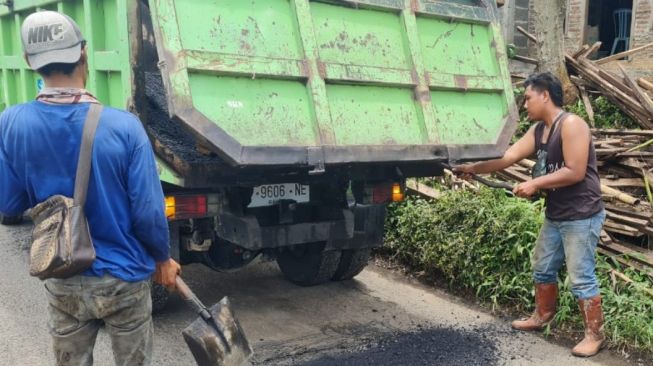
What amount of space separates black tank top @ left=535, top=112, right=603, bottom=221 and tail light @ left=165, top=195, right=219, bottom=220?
2179 millimetres

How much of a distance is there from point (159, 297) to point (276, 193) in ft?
3.69

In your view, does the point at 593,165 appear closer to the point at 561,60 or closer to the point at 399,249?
the point at 399,249

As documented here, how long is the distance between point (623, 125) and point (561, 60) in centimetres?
118

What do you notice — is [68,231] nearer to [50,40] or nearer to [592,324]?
[50,40]

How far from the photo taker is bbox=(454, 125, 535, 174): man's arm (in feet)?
14.3

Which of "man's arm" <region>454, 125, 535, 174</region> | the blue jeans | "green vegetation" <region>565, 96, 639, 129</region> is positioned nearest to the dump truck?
"man's arm" <region>454, 125, 535, 174</region>

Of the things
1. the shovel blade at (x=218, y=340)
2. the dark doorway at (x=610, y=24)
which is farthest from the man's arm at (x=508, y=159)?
the dark doorway at (x=610, y=24)

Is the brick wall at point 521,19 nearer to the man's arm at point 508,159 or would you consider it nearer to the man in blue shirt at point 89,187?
the man's arm at point 508,159

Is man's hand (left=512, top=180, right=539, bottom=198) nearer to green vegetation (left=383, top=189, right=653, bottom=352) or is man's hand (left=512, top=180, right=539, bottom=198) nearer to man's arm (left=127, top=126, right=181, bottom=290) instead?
green vegetation (left=383, top=189, right=653, bottom=352)

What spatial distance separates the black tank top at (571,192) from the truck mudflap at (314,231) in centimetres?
123

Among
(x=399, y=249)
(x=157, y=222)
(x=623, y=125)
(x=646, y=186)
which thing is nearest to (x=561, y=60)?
(x=623, y=125)

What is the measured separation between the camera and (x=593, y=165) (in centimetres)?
411

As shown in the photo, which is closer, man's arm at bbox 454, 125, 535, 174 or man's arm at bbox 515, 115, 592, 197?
man's arm at bbox 515, 115, 592, 197

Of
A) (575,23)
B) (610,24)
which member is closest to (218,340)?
(575,23)
